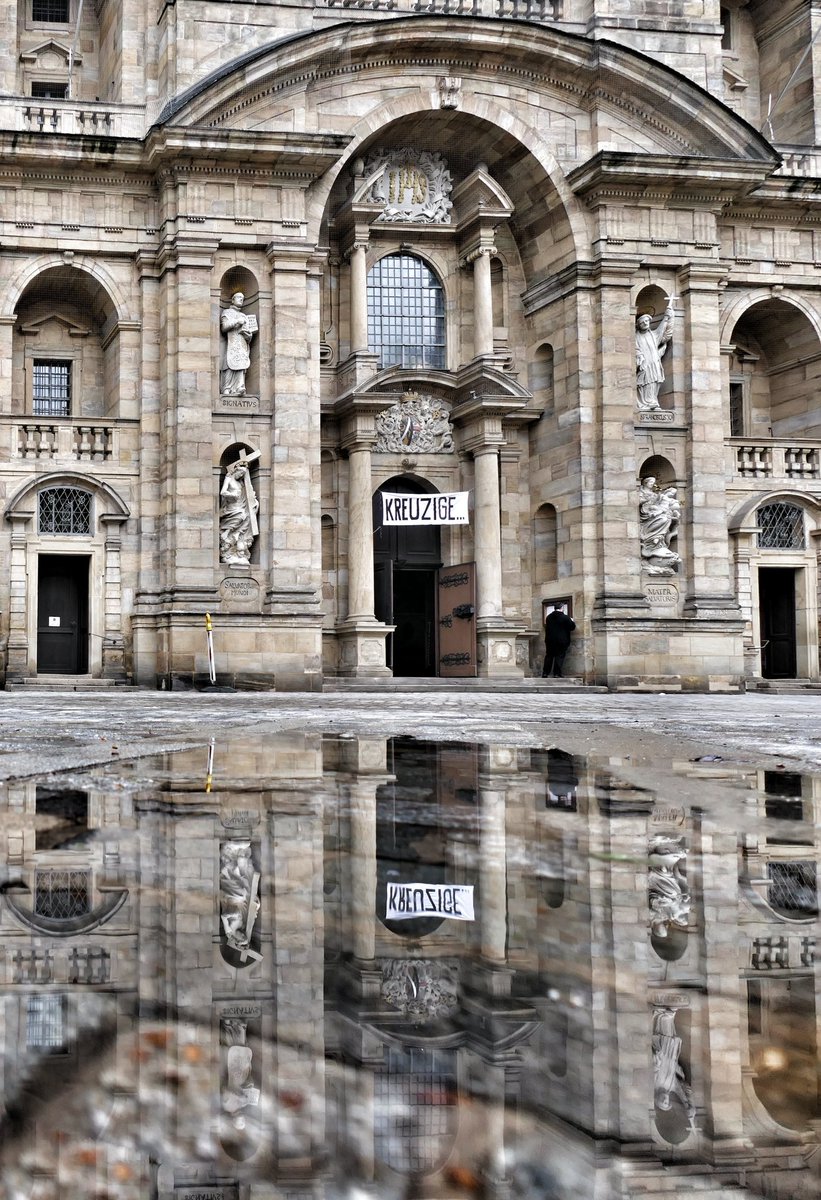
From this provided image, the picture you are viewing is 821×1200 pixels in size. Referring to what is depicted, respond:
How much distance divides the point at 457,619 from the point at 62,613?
25.8ft

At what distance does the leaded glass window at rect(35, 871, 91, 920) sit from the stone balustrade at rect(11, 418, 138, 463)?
21756mm

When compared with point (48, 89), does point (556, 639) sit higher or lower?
lower

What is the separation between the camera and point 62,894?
2479 millimetres

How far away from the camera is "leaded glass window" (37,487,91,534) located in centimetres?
2355

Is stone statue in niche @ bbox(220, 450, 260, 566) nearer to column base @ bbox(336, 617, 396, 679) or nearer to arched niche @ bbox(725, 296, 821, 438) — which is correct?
column base @ bbox(336, 617, 396, 679)

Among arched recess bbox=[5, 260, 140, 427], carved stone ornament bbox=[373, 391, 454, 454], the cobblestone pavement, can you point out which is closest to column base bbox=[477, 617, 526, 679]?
carved stone ornament bbox=[373, 391, 454, 454]

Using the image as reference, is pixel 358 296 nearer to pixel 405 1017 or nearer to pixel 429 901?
pixel 429 901

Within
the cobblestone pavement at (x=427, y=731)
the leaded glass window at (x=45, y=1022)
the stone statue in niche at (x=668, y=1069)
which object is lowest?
the stone statue in niche at (x=668, y=1069)

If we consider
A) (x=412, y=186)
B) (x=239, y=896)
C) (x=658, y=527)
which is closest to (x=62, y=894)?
(x=239, y=896)

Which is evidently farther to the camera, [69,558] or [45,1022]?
[69,558]

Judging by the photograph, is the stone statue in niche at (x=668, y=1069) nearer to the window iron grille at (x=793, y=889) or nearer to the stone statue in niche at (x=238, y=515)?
the window iron grille at (x=793, y=889)

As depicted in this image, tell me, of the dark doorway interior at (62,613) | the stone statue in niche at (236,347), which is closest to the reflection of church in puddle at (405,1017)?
the stone statue in niche at (236,347)

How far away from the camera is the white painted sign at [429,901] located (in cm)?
230

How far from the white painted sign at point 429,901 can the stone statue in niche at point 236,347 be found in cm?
2152
